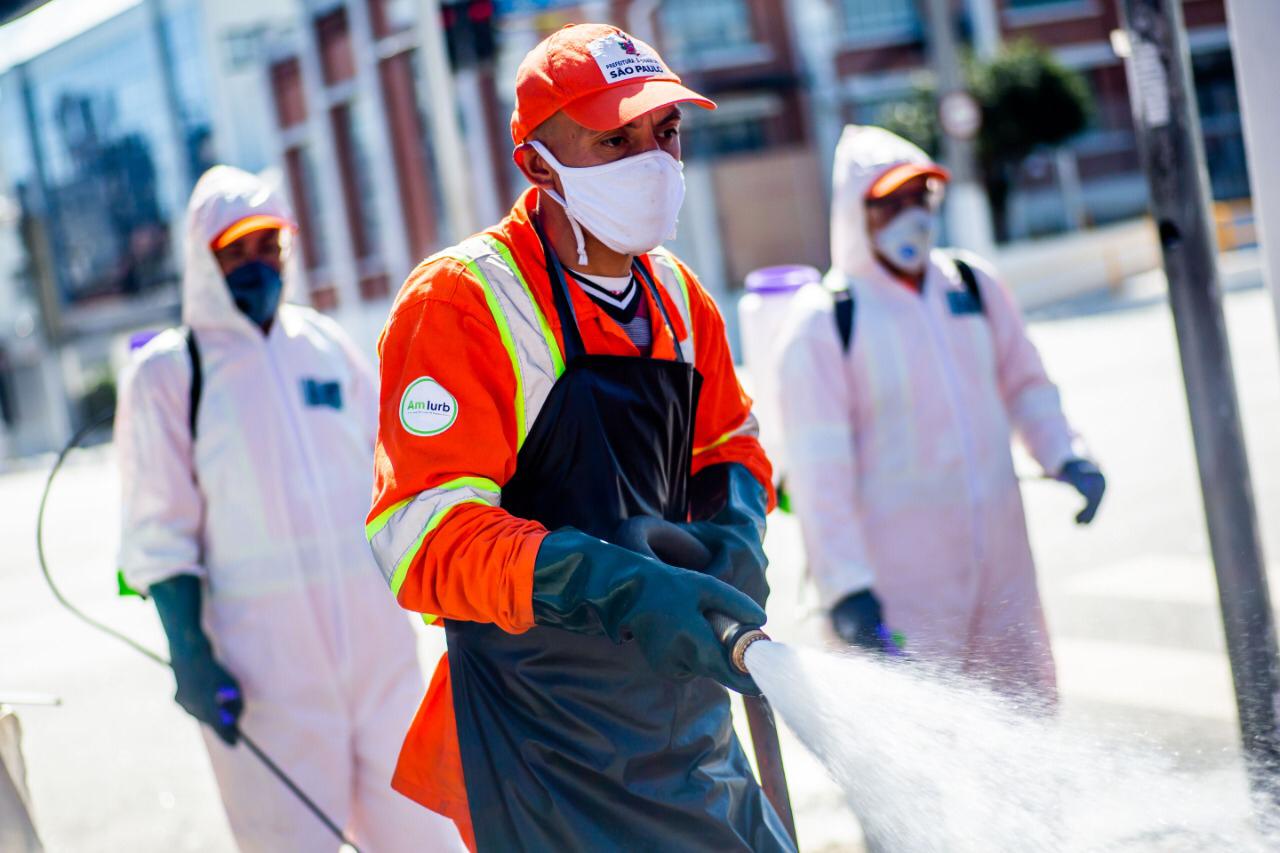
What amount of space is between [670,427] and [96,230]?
4307cm

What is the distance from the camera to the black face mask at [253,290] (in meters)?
3.80

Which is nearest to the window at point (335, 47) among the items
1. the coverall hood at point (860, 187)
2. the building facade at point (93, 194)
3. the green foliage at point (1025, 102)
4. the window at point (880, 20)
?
the building facade at point (93, 194)

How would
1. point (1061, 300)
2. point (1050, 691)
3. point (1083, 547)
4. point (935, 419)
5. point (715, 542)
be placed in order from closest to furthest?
point (715, 542) → point (1050, 691) → point (935, 419) → point (1083, 547) → point (1061, 300)

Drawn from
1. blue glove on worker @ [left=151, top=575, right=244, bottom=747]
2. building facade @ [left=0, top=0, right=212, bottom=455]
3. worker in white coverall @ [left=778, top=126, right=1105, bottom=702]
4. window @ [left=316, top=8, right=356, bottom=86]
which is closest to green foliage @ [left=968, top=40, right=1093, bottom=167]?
window @ [left=316, top=8, right=356, bottom=86]

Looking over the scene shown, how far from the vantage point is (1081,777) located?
10.4 ft

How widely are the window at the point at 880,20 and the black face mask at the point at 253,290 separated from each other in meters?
31.8

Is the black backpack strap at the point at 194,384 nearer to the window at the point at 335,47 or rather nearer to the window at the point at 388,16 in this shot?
the window at the point at 388,16

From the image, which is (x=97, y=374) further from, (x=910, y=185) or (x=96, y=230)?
(x=910, y=185)

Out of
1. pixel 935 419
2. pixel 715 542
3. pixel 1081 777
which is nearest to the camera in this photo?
pixel 715 542

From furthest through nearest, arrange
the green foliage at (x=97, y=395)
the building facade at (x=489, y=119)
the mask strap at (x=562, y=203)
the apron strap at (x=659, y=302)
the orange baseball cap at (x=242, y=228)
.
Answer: the green foliage at (x=97, y=395) → the building facade at (x=489, y=119) → the orange baseball cap at (x=242, y=228) → the apron strap at (x=659, y=302) → the mask strap at (x=562, y=203)

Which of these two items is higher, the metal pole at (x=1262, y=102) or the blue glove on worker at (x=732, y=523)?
the metal pole at (x=1262, y=102)

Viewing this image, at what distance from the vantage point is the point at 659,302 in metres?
2.58

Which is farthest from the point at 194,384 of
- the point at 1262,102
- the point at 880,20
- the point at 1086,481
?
the point at 880,20

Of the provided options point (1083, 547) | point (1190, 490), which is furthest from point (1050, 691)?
point (1190, 490)
